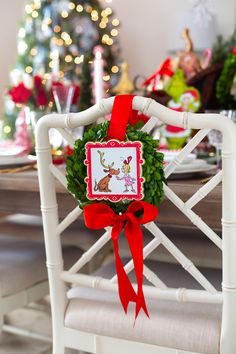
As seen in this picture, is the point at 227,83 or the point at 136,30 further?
the point at 136,30

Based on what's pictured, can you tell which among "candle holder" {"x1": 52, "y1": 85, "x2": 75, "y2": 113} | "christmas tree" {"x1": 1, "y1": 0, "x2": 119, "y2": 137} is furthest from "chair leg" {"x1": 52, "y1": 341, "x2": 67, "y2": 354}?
"christmas tree" {"x1": 1, "y1": 0, "x2": 119, "y2": 137}

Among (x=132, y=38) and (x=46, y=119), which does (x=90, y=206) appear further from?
(x=132, y=38)

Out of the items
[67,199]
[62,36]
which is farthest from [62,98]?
[62,36]

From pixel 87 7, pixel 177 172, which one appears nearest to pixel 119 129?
pixel 177 172

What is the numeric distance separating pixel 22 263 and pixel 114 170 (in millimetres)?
645

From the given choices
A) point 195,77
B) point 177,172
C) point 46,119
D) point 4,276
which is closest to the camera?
point 46,119

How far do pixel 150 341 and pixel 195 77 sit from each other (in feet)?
4.56

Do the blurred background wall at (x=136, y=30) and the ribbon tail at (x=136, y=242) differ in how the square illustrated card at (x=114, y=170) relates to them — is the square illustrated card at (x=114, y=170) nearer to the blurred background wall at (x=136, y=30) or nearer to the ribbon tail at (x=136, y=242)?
the ribbon tail at (x=136, y=242)

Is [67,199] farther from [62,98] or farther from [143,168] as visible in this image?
[62,98]

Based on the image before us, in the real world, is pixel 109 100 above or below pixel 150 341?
above

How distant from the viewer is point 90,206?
3.48 feet

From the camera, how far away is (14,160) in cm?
167

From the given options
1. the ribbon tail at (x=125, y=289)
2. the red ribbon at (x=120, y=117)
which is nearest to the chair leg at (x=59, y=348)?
the ribbon tail at (x=125, y=289)

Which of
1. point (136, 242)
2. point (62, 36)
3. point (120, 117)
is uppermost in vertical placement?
point (62, 36)
